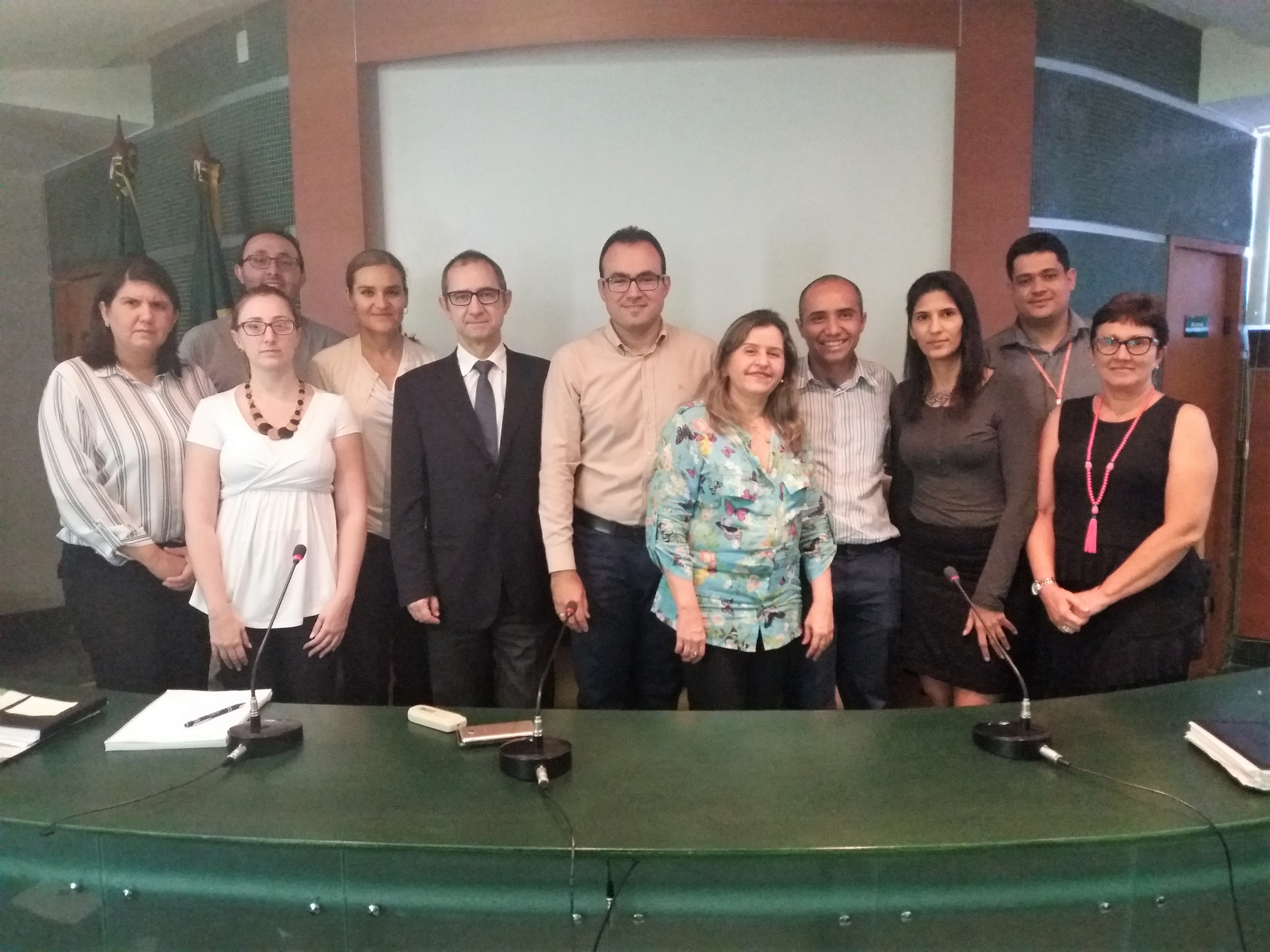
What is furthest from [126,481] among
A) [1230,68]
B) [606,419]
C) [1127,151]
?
[1230,68]

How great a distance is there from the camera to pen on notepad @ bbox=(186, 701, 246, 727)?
161cm

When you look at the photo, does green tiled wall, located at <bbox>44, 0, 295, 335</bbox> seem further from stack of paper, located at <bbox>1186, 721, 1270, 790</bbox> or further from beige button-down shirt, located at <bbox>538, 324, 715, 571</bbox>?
stack of paper, located at <bbox>1186, 721, 1270, 790</bbox>

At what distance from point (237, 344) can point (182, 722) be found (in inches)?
49.3

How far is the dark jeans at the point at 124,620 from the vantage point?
224cm

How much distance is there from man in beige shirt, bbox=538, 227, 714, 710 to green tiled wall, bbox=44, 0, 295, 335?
127 cm

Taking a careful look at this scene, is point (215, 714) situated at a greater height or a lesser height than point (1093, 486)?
lesser

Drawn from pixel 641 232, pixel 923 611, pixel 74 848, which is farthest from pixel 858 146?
pixel 74 848

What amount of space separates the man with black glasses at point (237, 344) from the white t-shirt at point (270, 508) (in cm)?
40

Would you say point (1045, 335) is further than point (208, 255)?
No

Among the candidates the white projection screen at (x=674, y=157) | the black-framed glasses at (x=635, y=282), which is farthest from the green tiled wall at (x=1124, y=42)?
the black-framed glasses at (x=635, y=282)

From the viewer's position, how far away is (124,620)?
2244mm

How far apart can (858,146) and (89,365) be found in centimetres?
242

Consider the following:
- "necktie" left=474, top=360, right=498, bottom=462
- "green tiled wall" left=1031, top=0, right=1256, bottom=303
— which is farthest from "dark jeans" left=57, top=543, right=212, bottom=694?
"green tiled wall" left=1031, top=0, right=1256, bottom=303

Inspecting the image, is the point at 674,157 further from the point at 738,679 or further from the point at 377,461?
the point at 738,679
